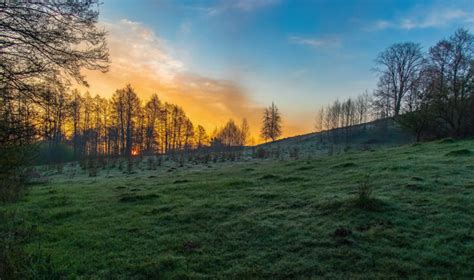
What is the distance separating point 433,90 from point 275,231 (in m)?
26.6

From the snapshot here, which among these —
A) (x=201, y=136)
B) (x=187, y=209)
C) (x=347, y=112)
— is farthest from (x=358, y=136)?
(x=187, y=209)

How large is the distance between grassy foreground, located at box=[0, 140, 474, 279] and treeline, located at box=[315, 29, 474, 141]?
55.2 ft

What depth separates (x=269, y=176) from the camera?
42.6ft

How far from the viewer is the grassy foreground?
450 cm

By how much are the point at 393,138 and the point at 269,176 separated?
44.7 m

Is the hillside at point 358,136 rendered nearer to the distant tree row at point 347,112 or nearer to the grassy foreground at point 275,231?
the distant tree row at point 347,112

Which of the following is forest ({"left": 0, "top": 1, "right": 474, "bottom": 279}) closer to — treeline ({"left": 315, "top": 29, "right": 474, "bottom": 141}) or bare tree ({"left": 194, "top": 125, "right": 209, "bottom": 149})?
treeline ({"left": 315, "top": 29, "right": 474, "bottom": 141})

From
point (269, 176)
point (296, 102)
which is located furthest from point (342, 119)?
point (269, 176)

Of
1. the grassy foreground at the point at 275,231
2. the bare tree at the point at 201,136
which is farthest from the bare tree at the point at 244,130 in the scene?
the grassy foreground at the point at 275,231

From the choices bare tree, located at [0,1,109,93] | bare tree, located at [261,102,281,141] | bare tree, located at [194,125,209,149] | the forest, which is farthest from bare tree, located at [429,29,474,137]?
bare tree, located at [194,125,209,149]

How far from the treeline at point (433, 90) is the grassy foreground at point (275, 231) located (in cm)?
1682

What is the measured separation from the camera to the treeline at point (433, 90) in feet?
77.6

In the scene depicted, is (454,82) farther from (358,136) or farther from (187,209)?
(358,136)

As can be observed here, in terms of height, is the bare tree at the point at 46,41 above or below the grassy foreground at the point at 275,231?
above
